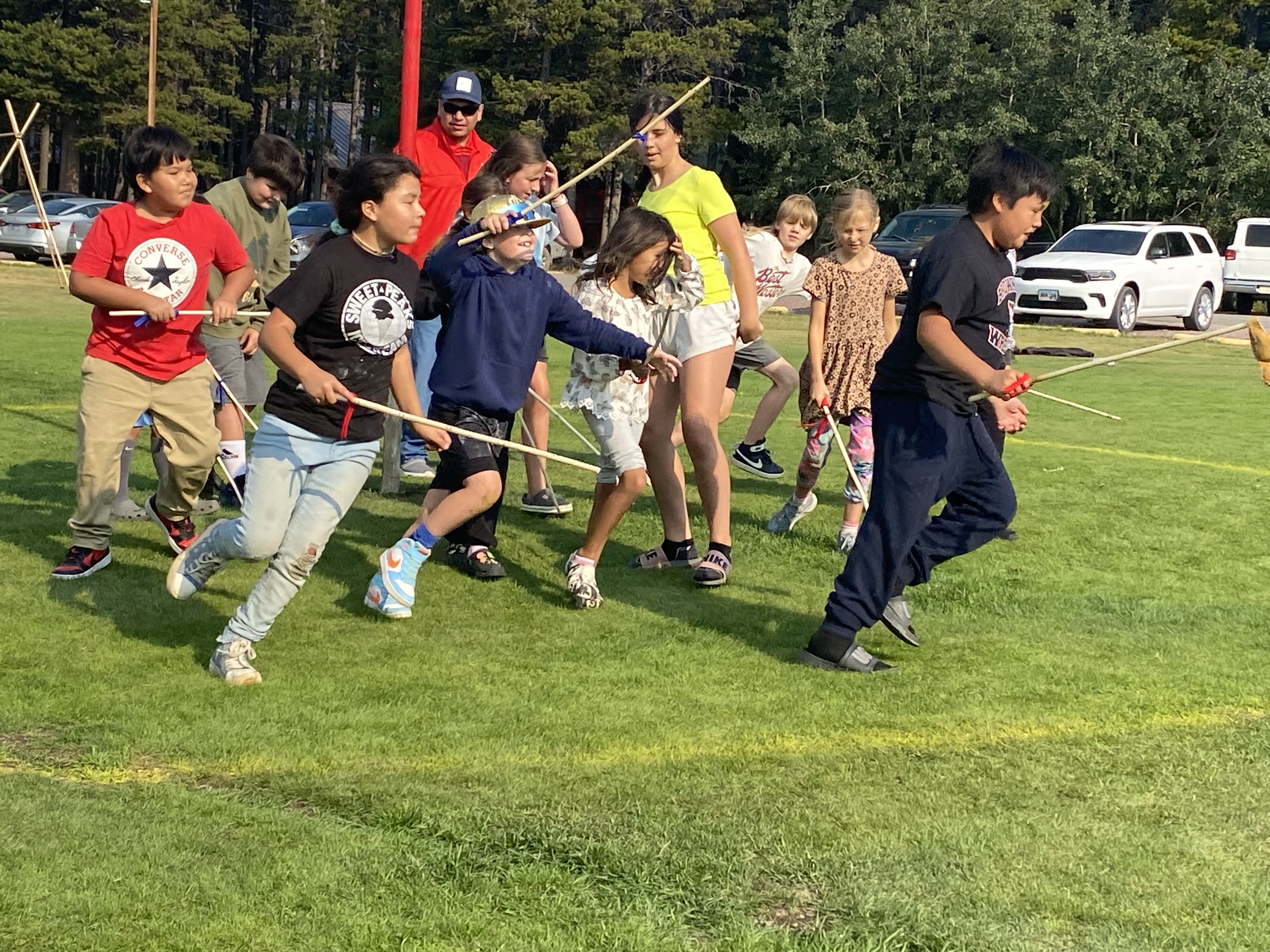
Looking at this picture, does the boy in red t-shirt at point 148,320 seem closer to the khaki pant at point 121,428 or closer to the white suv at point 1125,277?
the khaki pant at point 121,428

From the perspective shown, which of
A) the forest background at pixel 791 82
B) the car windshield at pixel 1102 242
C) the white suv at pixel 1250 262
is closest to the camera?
the car windshield at pixel 1102 242

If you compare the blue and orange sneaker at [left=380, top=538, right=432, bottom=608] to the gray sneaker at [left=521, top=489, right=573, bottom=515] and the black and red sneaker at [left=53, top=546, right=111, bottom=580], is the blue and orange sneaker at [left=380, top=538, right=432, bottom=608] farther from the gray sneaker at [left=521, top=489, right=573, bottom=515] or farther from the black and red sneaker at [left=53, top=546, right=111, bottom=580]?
the gray sneaker at [left=521, top=489, right=573, bottom=515]

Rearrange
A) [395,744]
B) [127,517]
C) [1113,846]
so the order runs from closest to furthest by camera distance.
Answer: [1113,846] < [395,744] < [127,517]

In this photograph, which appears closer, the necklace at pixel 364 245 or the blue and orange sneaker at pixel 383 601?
the necklace at pixel 364 245

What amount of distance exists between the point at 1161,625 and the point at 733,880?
3.26 meters

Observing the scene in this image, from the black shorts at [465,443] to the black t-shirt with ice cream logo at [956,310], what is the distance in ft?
5.17

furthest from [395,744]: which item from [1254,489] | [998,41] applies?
[998,41]

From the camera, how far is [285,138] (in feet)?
26.3

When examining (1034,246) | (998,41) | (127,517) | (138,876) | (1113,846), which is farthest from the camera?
(998,41)

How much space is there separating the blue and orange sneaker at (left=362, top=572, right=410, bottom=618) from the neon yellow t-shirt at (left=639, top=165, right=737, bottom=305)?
190 centimetres

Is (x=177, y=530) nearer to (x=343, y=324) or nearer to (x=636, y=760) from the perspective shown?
(x=343, y=324)

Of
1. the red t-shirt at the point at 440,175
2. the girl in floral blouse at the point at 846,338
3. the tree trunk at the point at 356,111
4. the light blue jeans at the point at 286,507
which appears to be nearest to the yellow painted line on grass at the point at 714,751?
the light blue jeans at the point at 286,507

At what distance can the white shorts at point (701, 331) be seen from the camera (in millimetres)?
6785

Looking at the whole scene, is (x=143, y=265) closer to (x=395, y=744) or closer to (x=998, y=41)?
(x=395, y=744)
